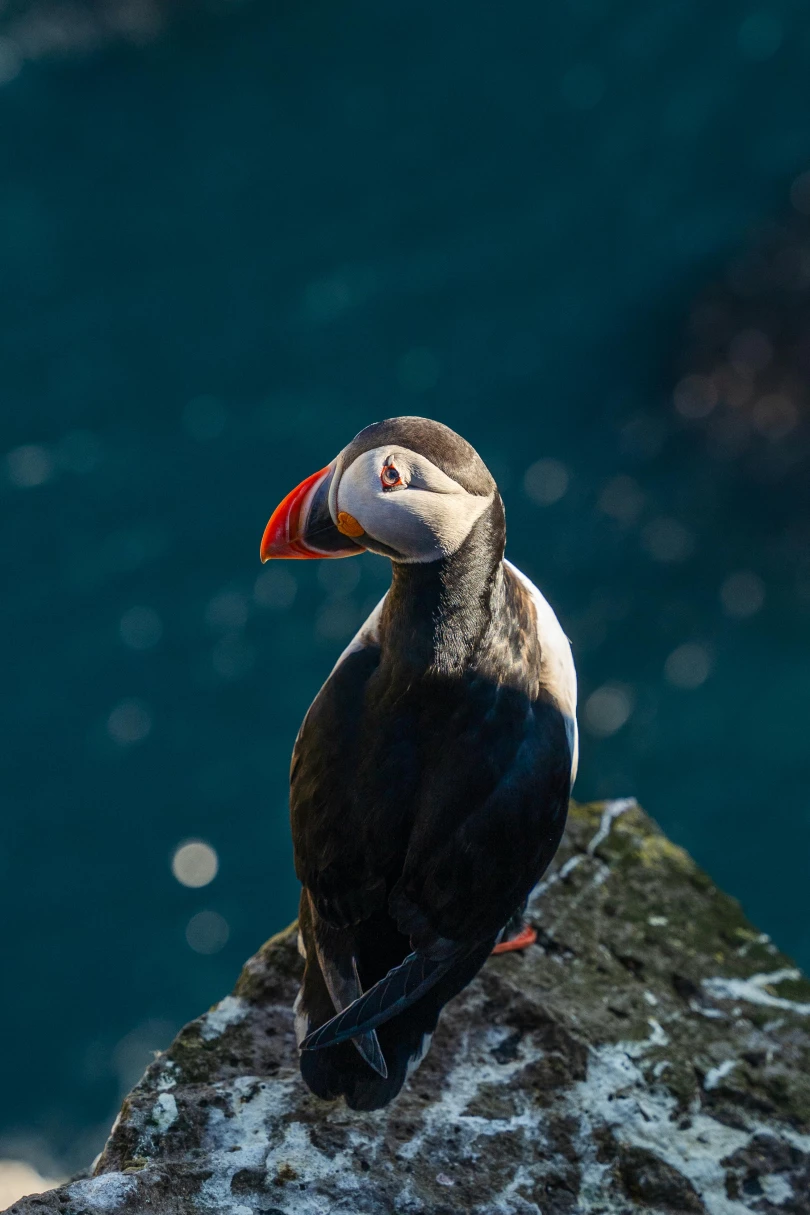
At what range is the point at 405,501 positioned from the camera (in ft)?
9.54

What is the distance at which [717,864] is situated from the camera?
26.7 ft

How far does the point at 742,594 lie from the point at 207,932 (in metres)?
4.28

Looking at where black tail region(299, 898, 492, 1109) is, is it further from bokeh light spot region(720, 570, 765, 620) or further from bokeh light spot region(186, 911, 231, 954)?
bokeh light spot region(720, 570, 765, 620)

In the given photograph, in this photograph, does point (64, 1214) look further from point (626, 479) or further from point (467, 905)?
point (626, 479)

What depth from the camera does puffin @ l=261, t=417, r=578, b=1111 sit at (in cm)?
311

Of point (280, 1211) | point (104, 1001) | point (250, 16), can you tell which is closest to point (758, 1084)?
point (280, 1211)

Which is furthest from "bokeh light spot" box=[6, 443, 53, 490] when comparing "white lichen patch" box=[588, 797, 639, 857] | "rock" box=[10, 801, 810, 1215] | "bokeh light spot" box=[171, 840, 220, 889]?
"rock" box=[10, 801, 810, 1215]

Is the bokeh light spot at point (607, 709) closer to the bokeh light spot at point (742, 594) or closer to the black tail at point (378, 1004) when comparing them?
the bokeh light spot at point (742, 594)

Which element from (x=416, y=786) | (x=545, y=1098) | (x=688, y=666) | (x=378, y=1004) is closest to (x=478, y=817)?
(x=416, y=786)

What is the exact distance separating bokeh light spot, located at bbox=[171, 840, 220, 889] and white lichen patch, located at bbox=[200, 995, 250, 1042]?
13.5 feet

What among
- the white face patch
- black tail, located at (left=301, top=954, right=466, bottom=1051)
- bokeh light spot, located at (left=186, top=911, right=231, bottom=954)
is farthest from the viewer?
bokeh light spot, located at (left=186, top=911, right=231, bottom=954)

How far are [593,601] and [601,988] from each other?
4.85 m

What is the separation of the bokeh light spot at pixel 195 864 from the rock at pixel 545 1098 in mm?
4003

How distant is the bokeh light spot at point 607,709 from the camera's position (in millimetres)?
8492
